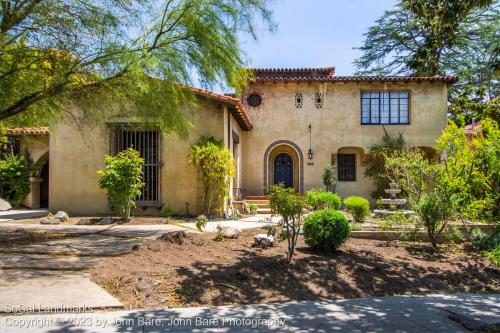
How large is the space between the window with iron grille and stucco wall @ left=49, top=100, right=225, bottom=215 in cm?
24

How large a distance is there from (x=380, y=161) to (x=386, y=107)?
2571mm

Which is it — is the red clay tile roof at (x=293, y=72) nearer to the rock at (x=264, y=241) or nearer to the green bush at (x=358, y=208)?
the green bush at (x=358, y=208)

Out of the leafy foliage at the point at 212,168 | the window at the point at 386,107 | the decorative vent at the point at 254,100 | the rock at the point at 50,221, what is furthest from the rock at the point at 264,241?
the window at the point at 386,107

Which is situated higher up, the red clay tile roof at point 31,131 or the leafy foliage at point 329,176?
the red clay tile roof at point 31,131

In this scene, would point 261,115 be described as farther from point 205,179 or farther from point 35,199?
point 35,199

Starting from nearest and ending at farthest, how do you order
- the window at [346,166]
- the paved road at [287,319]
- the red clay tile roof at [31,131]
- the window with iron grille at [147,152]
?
1. the paved road at [287,319]
2. the window with iron grille at [147,152]
3. the red clay tile roof at [31,131]
4. the window at [346,166]

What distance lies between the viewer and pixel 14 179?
15.4 metres

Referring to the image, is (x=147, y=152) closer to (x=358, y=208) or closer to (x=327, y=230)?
(x=358, y=208)

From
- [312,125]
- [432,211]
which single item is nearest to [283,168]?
[312,125]

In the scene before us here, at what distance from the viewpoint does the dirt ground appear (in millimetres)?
4715

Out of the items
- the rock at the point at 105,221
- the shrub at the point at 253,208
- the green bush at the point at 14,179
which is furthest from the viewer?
the green bush at the point at 14,179

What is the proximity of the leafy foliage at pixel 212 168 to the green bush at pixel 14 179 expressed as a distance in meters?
8.09

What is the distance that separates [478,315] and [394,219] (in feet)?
12.5

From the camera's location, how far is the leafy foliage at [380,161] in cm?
1786
